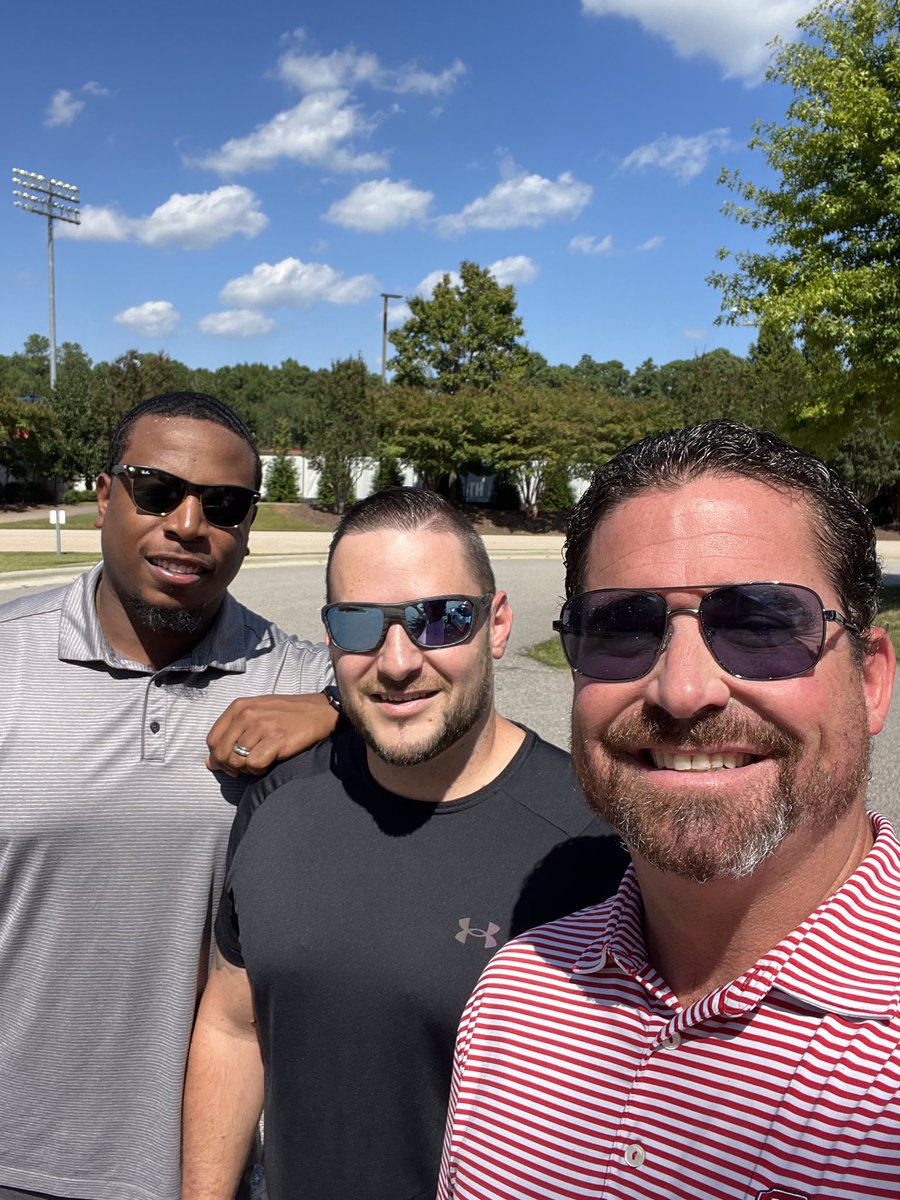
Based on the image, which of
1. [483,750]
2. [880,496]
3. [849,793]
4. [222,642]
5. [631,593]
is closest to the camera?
[849,793]

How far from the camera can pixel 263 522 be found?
37250mm

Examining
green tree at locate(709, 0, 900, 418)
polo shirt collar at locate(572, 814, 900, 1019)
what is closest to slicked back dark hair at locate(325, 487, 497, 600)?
polo shirt collar at locate(572, 814, 900, 1019)

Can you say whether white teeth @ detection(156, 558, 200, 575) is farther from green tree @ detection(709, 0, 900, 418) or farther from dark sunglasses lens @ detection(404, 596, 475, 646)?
green tree @ detection(709, 0, 900, 418)

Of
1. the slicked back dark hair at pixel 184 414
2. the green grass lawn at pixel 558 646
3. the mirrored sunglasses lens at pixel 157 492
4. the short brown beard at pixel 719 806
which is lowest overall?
the green grass lawn at pixel 558 646

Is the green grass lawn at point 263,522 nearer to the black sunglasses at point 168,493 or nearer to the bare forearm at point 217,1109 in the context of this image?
the black sunglasses at point 168,493

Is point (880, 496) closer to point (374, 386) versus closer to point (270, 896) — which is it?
point (374, 386)

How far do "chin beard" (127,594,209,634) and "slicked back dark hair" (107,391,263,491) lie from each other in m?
0.39

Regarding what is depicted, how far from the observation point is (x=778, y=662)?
137 cm

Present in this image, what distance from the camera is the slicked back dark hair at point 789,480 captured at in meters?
1.43

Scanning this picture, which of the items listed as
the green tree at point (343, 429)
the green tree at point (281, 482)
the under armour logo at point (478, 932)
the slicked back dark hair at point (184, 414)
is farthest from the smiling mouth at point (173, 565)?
the green tree at point (281, 482)

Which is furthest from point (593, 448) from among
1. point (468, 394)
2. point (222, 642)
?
point (222, 642)

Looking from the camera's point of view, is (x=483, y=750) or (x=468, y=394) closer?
(x=483, y=750)

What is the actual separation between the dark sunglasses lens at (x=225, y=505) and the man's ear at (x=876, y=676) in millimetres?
1805

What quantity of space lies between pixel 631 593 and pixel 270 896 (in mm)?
1113
